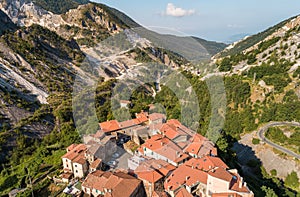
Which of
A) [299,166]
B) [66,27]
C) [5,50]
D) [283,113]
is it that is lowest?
[299,166]

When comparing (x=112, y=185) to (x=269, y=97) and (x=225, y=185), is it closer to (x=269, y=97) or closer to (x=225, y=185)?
(x=225, y=185)

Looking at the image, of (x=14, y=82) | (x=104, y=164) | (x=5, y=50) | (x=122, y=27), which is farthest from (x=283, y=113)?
(x=122, y=27)

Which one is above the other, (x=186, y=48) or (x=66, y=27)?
(x=66, y=27)

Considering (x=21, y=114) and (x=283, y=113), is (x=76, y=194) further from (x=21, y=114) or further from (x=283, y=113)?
(x=283, y=113)

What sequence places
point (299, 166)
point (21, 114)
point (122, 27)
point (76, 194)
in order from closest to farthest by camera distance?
1. point (76, 194)
2. point (299, 166)
3. point (21, 114)
4. point (122, 27)

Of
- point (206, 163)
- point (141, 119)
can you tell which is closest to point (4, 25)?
point (141, 119)

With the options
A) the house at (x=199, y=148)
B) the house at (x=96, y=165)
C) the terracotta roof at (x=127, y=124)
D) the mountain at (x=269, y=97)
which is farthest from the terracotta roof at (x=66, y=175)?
the mountain at (x=269, y=97)
